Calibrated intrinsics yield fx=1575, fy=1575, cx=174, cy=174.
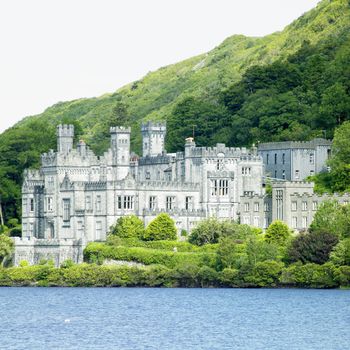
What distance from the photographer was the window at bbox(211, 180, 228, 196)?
12450 centimetres

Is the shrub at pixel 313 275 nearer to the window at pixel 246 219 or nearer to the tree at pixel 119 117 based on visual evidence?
the window at pixel 246 219

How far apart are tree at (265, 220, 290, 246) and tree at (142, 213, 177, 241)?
7.60m

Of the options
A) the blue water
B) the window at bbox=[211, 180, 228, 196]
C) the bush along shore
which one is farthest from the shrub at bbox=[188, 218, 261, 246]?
the window at bbox=[211, 180, 228, 196]

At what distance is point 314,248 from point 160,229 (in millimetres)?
15061

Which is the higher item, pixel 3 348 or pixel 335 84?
pixel 335 84

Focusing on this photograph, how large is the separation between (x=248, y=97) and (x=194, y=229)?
37.7 meters

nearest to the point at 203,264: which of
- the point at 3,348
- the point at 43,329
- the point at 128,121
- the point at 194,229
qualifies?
the point at 194,229

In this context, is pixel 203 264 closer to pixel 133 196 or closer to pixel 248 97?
pixel 133 196

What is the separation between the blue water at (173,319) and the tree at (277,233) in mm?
5752

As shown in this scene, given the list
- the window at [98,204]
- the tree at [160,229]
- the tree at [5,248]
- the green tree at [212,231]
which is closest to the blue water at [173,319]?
the tree at [5,248]

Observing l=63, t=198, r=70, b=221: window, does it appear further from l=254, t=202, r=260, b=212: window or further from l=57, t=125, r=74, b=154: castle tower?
l=254, t=202, r=260, b=212: window

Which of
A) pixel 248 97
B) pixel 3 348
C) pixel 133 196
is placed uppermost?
pixel 248 97

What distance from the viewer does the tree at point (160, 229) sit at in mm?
117688

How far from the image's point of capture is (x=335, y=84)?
143 metres
